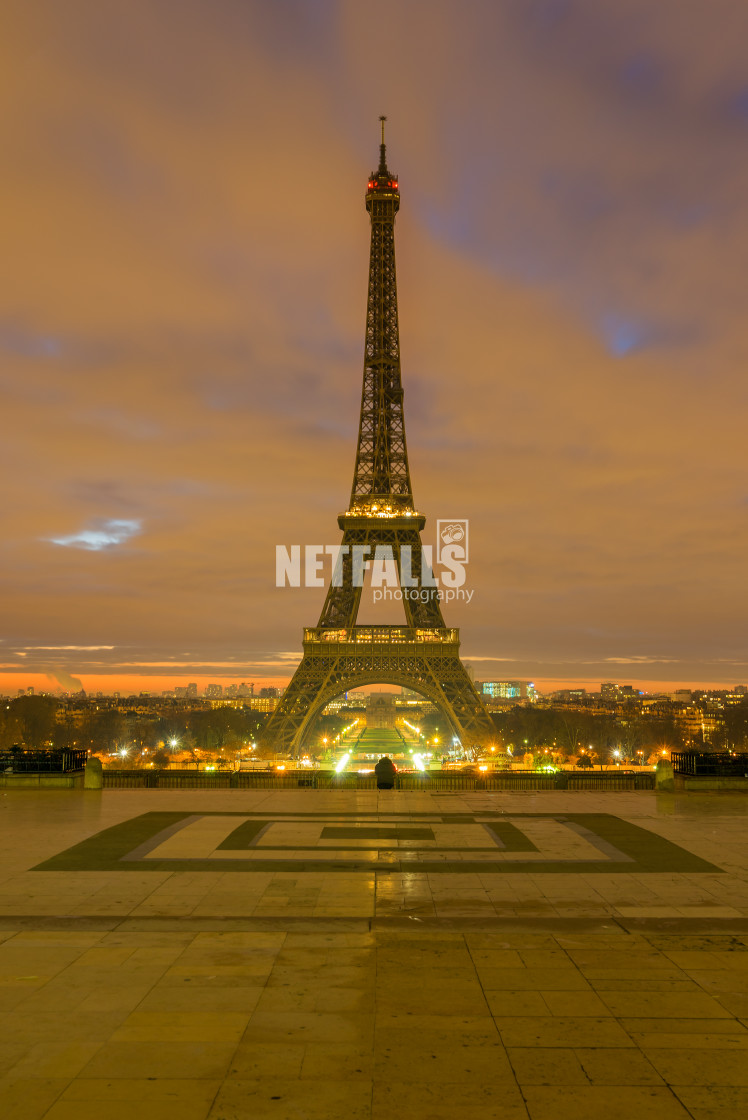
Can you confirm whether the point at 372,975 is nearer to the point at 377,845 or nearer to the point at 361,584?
the point at 377,845

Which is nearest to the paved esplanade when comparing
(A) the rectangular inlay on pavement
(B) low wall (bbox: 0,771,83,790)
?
(A) the rectangular inlay on pavement

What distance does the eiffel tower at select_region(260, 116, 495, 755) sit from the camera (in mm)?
76562

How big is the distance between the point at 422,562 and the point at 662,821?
61385 mm

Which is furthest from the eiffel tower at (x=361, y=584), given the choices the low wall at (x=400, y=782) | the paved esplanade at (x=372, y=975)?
the paved esplanade at (x=372, y=975)

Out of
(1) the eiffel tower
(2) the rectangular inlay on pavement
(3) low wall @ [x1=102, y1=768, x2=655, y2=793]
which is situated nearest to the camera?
(2) the rectangular inlay on pavement

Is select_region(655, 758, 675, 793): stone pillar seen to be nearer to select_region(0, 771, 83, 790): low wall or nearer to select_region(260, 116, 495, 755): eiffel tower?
select_region(0, 771, 83, 790): low wall

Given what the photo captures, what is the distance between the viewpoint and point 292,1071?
761 centimetres

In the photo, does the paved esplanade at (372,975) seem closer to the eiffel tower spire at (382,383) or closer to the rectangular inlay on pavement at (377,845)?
the rectangular inlay on pavement at (377,845)

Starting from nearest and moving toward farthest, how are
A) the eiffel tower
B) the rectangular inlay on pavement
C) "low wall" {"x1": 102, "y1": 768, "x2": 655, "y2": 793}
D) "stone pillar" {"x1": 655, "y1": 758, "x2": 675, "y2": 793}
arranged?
the rectangular inlay on pavement
"stone pillar" {"x1": 655, "y1": 758, "x2": 675, "y2": 793}
"low wall" {"x1": 102, "y1": 768, "x2": 655, "y2": 793}
the eiffel tower

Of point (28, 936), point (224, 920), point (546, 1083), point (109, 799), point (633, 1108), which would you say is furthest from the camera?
point (109, 799)

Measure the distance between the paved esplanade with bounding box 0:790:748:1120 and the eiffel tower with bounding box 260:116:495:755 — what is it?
186ft

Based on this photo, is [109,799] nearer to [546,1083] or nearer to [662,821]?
[662,821]

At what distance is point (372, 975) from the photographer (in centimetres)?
1012

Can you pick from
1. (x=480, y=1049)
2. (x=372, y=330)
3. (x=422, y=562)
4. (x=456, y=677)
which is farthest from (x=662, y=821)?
(x=372, y=330)
